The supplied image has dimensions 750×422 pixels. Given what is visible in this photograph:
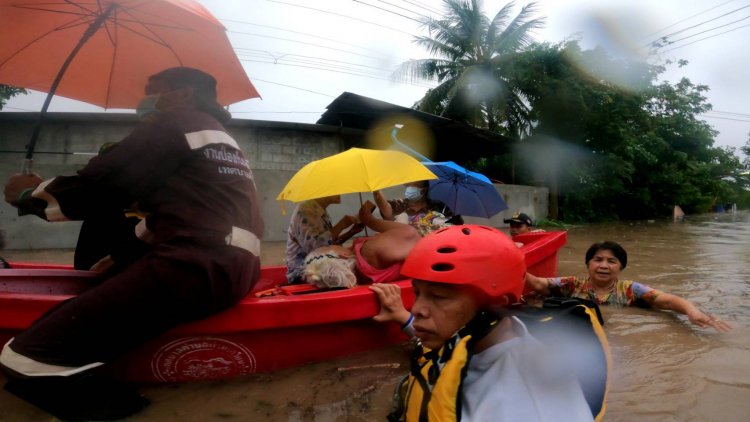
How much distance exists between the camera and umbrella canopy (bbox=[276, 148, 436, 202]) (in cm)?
264

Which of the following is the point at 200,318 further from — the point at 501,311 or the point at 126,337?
the point at 501,311

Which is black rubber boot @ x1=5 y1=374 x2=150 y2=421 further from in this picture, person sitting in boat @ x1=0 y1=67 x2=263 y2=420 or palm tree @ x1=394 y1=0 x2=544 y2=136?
palm tree @ x1=394 y1=0 x2=544 y2=136

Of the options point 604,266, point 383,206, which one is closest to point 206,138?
point 383,206

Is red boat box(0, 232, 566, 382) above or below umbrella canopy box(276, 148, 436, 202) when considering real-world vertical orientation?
below

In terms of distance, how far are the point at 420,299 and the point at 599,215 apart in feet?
61.2

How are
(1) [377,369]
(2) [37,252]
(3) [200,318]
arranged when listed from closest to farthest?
(3) [200,318]
(1) [377,369]
(2) [37,252]

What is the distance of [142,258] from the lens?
1.79m

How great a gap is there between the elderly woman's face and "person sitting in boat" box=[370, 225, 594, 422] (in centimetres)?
273

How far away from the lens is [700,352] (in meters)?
2.83

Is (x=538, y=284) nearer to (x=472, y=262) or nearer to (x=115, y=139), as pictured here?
(x=472, y=262)

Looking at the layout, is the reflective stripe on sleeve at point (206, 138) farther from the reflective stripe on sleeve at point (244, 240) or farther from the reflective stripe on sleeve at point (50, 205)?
the reflective stripe on sleeve at point (50, 205)

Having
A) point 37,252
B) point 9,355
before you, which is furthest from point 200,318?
point 37,252

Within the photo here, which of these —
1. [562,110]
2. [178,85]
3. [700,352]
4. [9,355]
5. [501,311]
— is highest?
[562,110]

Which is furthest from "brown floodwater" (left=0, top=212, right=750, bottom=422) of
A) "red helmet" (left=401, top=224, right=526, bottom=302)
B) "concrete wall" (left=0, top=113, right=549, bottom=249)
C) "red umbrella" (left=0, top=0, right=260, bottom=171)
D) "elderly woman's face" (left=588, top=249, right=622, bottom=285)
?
"concrete wall" (left=0, top=113, right=549, bottom=249)
